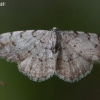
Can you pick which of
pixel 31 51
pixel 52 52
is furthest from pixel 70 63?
pixel 31 51

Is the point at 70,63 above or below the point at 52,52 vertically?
below

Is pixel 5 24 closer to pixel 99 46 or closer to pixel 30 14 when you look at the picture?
pixel 30 14

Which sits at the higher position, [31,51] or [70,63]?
[31,51]

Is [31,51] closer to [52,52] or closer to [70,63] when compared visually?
[52,52]

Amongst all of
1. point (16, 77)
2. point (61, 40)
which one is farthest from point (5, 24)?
point (61, 40)

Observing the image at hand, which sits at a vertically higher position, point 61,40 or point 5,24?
point 5,24
